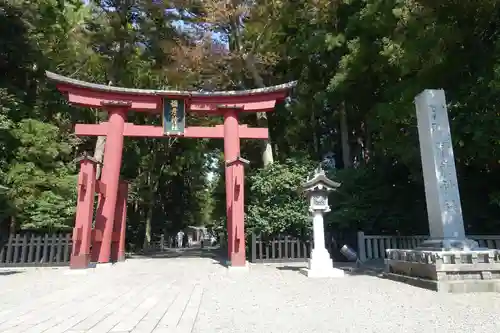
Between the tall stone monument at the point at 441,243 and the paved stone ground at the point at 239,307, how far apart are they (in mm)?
367

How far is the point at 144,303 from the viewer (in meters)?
5.36

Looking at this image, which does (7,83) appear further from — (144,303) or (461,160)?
(461,160)

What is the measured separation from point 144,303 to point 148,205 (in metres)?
17.2

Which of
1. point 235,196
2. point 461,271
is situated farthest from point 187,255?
point 461,271

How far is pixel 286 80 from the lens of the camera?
16547mm

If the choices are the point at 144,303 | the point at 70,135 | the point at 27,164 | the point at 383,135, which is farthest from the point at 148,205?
the point at 144,303

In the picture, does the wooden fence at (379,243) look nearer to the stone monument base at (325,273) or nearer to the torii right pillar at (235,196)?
the stone monument base at (325,273)

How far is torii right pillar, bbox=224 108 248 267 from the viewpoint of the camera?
1037cm

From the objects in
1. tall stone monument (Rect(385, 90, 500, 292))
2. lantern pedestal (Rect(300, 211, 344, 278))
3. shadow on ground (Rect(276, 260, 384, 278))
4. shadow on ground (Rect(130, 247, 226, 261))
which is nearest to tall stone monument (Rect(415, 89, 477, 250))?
tall stone monument (Rect(385, 90, 500, 292))

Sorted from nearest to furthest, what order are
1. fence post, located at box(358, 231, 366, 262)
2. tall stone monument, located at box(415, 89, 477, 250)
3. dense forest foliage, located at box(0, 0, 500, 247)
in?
tall stone monument, located at box(415, 89, 477, 250) < dense forest foliage, located at box(0, 0, 500, 247) < fence post, located at box(358, 231, 366, 262)

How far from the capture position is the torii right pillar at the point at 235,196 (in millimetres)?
10367

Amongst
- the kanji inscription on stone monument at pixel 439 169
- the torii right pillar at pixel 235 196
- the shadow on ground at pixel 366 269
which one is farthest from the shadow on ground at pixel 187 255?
the kanji inscription on stone monument at pixel 439 169

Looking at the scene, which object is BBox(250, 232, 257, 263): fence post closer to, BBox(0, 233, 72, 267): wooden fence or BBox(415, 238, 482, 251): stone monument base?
BBox(0, 233, 72, 267): wooden fence

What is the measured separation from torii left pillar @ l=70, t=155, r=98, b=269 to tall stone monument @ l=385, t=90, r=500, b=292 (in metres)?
8.09
